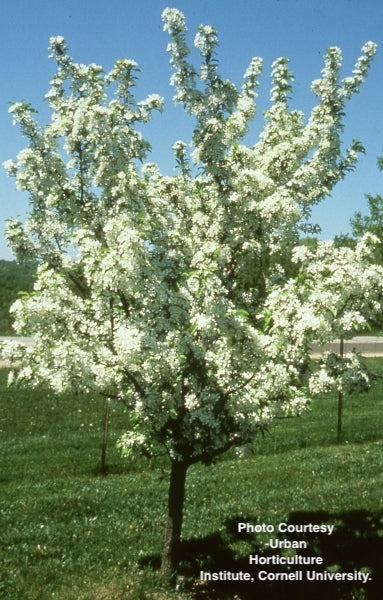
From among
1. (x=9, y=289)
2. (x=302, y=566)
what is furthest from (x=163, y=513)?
(x=9, y=289)

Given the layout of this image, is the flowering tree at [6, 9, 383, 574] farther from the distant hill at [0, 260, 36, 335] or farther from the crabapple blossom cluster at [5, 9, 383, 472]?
the distant hill at [0, 260, 36, 335]

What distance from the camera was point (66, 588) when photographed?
8.05 meters

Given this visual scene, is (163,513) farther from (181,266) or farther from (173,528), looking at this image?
(181,266)

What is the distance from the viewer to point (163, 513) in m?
11.2

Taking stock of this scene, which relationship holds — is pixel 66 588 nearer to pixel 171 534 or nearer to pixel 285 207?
pixel 171 534

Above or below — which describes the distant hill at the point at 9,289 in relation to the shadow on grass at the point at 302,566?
above

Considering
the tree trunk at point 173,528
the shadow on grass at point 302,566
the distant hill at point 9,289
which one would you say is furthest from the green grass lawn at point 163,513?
the distant hill at point 9,289

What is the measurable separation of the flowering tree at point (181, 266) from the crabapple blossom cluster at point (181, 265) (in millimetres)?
23

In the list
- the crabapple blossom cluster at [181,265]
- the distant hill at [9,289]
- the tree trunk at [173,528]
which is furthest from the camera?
the distant hill at [9,289]

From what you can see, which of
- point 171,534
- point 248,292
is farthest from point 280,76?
point 171,534

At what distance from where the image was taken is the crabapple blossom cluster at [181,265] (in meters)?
6.49

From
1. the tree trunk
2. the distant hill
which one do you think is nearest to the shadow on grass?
the tree trunk

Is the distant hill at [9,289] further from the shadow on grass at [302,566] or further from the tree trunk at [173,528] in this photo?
the tree trunk at [173,528]

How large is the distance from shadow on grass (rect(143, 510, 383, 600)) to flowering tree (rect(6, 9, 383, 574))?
3.06 ft
